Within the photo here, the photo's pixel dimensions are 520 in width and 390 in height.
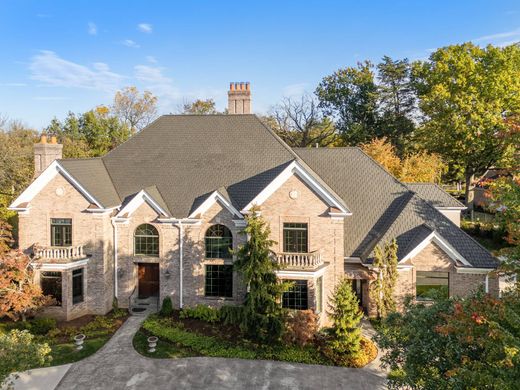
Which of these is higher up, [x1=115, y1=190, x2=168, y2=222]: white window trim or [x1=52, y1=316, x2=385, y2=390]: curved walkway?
[x1=115, y1=190, x2=168, y2=222]: white window trim

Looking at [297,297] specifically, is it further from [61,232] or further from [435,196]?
[61,232]

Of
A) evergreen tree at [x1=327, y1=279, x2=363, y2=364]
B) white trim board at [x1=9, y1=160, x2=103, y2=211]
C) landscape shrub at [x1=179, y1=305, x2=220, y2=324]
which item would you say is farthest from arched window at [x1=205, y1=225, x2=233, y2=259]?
evergreen tree at [x1=327, y1=279, x2=363, y2=364]

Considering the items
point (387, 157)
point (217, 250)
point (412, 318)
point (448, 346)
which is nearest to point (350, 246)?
point (217, 250)

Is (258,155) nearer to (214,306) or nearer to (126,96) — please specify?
(214,306)

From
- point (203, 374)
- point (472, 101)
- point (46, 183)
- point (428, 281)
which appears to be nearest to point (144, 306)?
point (203, 374)

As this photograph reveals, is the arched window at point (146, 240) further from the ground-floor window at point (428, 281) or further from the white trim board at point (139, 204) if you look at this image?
the ground-floor window at point (428, 281)

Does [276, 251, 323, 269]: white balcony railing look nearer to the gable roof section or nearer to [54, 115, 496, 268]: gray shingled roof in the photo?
[54, 115, 496, 268]: gray shingled roof
